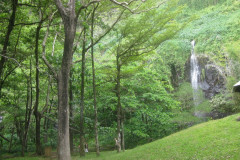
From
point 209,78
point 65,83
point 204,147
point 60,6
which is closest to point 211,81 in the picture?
point 209,78

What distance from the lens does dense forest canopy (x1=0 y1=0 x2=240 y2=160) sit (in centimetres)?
835

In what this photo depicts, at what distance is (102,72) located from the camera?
12.1 metres

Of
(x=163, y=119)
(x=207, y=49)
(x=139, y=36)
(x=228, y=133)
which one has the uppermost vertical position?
(x=207, y=49)

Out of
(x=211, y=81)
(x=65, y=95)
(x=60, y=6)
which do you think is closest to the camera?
(x=60, y=6)

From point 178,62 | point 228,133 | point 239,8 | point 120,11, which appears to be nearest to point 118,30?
point 120,11

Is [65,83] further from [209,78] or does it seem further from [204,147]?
[209,78]

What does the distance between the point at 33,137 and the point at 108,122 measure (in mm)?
8259

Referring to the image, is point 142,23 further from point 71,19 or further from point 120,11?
point 71,19

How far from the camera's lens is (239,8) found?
2591 centimetres

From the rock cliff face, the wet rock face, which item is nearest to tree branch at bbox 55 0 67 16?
the rock cliff face

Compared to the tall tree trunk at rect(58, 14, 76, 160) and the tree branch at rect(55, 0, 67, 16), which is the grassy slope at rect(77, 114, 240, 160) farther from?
the tree branch at rect(55, 0, 67, 16)

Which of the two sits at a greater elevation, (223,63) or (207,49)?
(207,49)

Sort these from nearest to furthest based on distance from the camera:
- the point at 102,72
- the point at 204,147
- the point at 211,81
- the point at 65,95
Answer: the point at 65,95 < the point at 204,147 < the point at 102,72 < the point at 211,81

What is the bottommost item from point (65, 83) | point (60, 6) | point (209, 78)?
point (65, 83)
